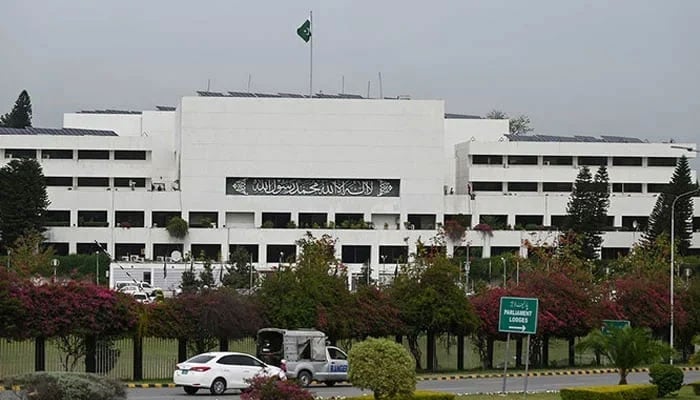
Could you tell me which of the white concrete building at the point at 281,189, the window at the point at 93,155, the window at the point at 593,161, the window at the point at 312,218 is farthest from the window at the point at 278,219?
the window at the point at 593,161

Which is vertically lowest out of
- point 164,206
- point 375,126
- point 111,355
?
point 111,355

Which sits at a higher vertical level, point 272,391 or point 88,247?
point 88,247

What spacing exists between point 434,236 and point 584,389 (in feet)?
239

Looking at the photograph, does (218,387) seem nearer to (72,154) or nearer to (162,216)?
(162,216)

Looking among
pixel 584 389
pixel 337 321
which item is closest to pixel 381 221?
pixel 337 321

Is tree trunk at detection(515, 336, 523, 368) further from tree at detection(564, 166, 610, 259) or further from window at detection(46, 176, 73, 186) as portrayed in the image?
window at detection(46, 176, 73, 186)

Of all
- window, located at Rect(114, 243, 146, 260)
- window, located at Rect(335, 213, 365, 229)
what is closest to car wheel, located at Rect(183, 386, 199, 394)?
window, located at Rect(114, 243, 146, 260)

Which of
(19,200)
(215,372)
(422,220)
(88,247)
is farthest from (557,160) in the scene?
(215,372)

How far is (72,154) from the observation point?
354 ft

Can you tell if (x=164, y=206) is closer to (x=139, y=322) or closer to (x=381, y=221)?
(x=381, y=221)

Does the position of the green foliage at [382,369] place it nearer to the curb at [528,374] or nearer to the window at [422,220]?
the curb at [528,374]

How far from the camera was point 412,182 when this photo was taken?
4220 inches

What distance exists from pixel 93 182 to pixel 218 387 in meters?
75.1

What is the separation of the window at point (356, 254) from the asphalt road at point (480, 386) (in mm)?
54597
